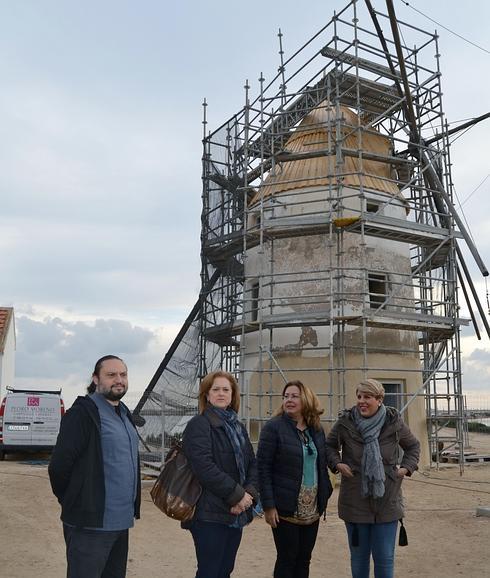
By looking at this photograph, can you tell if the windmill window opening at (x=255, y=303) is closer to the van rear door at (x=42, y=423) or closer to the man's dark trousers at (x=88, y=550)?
the van rear door at (x=42, y=423)

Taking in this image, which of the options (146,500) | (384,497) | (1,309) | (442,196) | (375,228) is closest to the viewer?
(384,497)

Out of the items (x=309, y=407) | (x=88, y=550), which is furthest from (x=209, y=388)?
(x=88, y=550)

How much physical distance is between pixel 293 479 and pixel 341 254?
10.8m

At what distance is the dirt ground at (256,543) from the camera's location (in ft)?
23.8

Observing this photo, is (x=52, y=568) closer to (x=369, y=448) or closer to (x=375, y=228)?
(x=369, y=448)

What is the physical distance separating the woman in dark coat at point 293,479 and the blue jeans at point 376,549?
0.45 meters

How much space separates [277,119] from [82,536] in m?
16.2

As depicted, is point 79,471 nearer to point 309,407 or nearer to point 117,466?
point 117,466

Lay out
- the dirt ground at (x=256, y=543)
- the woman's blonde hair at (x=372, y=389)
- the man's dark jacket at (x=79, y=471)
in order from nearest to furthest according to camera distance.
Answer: the man's dark jacket at (x=79, y=471) < the woman's blonde hair at (x=372, y=389) < the dirt ground at (x=256, y=543)

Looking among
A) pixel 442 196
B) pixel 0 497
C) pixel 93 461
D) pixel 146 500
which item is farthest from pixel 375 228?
pixel 93 461

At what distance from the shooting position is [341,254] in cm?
1562

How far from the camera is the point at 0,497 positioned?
1227 cm

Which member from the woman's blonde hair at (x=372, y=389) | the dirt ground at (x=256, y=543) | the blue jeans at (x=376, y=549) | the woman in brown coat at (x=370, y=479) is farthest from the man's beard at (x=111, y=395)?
the dirt ground at (x=256, y=543)

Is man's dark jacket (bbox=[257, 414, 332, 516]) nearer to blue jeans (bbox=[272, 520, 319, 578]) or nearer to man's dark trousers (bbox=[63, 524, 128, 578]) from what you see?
blue jeans (bbox=[272, 520, 319, 578])
